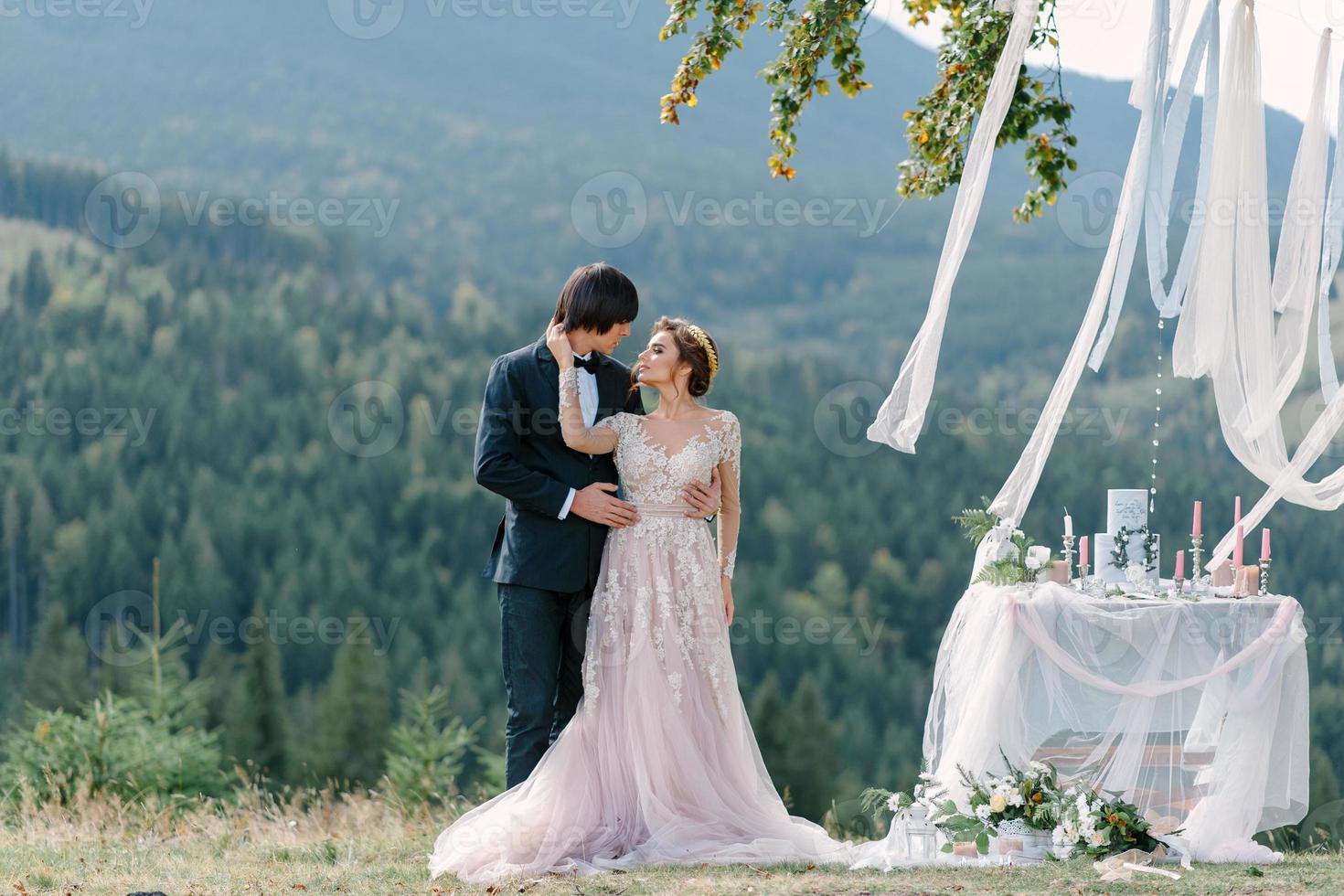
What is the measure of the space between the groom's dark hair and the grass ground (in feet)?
5.06

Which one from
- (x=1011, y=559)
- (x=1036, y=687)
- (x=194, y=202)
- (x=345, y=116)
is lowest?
(x=1036, y=687)

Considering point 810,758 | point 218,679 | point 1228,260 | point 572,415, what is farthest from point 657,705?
point 218,679

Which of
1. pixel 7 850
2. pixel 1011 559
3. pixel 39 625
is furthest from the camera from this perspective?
pixel 39 625

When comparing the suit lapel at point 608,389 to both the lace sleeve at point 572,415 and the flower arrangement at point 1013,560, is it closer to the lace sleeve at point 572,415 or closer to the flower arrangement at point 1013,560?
the lace sleeve at point 572,415

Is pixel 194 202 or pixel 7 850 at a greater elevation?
pixel 194 202

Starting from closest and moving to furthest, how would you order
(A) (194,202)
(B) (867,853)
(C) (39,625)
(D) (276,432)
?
1. (B) (867,853)
2. (C) (39,625)
3. (D) (276,432)
4. (A) (194,202)

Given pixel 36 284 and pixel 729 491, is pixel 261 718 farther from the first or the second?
pixel 729 491

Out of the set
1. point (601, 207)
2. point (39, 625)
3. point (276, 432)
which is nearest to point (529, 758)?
point (39, 625)

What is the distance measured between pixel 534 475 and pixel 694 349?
23.8 inches

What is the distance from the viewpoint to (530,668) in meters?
3.93

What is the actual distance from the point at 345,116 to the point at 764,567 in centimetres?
4342

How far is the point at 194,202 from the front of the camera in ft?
173

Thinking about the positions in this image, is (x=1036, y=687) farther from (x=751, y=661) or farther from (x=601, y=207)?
(x=601, y=207)

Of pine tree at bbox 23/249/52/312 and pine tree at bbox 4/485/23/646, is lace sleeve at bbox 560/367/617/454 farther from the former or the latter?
pine tree at bbox 23/249/52/312
